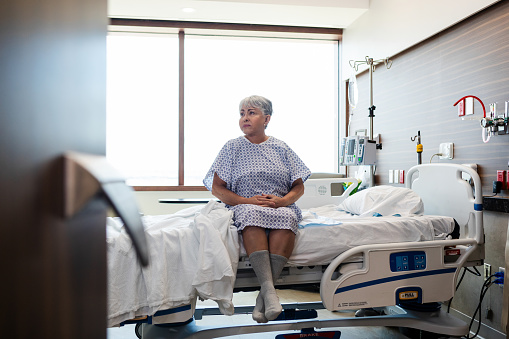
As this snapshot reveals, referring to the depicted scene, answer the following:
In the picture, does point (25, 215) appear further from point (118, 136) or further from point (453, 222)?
point (118, 136)

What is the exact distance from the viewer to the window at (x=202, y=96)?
487 cm

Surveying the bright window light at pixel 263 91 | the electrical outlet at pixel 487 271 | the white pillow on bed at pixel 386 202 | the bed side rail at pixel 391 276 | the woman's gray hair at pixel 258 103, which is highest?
the bright window light at pixel 263 91

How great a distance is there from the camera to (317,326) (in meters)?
2.25

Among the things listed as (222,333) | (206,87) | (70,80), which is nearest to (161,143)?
(206,87)

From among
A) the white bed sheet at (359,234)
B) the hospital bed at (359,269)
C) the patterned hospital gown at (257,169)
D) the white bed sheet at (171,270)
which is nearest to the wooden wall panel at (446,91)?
the hospital bed at (359,269)

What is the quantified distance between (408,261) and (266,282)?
28.0 inches

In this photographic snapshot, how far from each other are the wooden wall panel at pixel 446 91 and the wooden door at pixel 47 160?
108 inches

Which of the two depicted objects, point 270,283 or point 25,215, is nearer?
point 25,215

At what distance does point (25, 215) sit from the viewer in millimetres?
181

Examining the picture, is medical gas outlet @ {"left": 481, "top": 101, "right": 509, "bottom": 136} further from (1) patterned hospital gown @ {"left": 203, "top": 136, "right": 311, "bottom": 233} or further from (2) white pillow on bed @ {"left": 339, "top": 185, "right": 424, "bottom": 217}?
(1) patterned hospital gown @ {"left": 203, "top": 136, "right": 311, "bottom": 233}

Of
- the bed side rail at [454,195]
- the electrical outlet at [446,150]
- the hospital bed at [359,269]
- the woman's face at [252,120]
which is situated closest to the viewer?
the hospital bed at [359,269]

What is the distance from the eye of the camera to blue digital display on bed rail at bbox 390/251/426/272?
2.17m

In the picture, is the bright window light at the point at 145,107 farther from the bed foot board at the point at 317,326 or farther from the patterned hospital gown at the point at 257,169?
the bed foot board at the point at 317,326

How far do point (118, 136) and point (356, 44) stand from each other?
260cm
